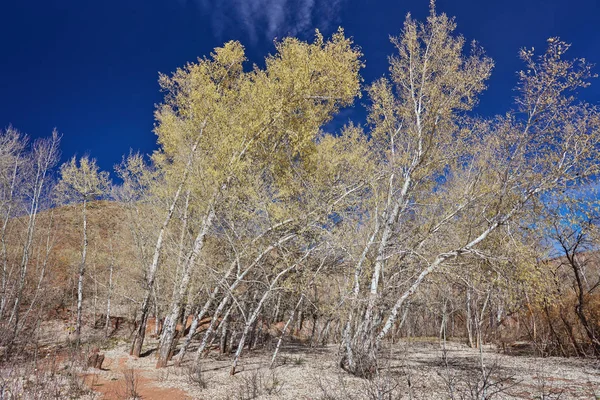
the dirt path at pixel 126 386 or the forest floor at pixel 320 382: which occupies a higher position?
the forest floor at pixel 320 382

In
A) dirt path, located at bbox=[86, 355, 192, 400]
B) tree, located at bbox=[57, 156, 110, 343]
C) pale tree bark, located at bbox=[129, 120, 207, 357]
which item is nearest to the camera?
dirt path, located at bbox=[86, 355, 192, 400]

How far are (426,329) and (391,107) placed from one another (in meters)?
20.4

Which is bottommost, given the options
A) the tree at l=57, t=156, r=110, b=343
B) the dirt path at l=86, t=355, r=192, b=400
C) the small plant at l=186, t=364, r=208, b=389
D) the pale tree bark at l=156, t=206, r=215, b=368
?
the dirt path at l=86, t=355, r=192, b=400

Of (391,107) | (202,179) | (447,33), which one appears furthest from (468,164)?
(202,179)

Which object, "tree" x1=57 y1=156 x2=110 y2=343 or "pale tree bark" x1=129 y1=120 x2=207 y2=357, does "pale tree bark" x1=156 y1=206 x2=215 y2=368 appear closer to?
"pale tree bark" x1=129 y1=120 x2=207 y2=357

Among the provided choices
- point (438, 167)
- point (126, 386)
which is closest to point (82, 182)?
point (126, 386)

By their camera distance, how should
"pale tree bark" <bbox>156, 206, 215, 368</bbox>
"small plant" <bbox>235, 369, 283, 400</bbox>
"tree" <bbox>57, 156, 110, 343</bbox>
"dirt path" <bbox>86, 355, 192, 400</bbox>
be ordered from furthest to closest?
"tree" <bbox>57, 156, 110, 343</bbox> < "pale tree bark" <bbox>156, 206, 215, 368</bbox> < "dirt path" <bbox>86, 355, 192, 400</bbox> < "small plant" <bbox>235, 369, 283, 400</bbox>

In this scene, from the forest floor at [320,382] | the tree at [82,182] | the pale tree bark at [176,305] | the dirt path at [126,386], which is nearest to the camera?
the forest floor at [320,382]

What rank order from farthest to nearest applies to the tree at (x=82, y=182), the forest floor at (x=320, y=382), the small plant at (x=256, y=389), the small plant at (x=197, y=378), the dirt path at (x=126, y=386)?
the tree at (x=82, y=182), the small plant at (x=197, y=378), the dirt path at (x=126, y=386), the small plant at (x=256, y=389), the forest floor at (x=320, y=382)

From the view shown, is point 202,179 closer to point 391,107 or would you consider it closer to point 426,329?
point 391,107

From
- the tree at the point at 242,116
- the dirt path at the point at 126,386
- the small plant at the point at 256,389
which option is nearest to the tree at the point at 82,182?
the tree at the point at 242,116

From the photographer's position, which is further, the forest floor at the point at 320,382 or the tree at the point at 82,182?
the tree at the point at 82,182

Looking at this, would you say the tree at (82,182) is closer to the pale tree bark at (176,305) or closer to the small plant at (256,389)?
the pale tree bark at (176,305)

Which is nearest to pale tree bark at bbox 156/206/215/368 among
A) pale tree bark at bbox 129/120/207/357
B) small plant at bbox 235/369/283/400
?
pale tree bark at bbox 129/120/207/357
